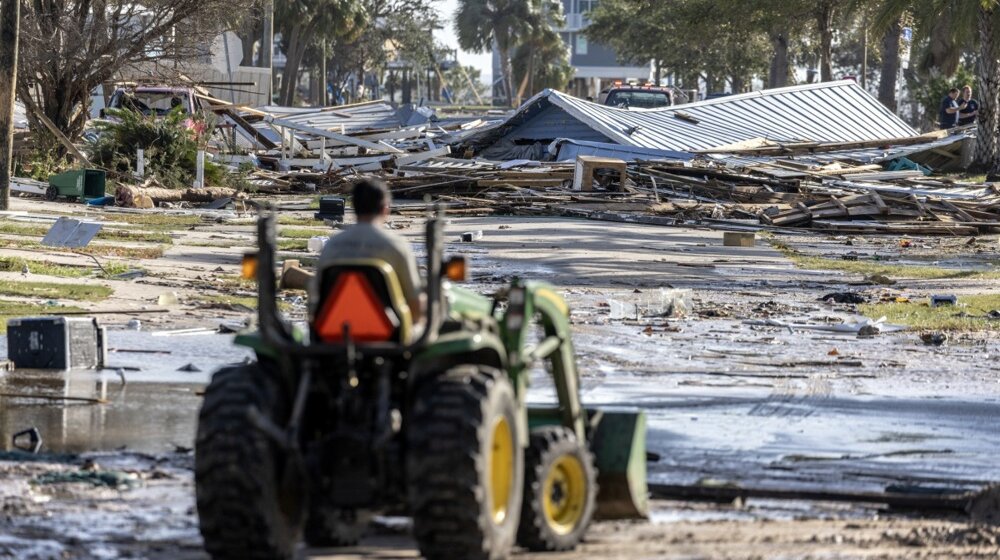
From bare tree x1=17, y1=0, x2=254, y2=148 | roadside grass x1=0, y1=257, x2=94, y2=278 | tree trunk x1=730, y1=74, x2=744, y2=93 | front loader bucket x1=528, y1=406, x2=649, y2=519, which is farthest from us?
tree trunk x1=730, y1=74, x2=744, y2=93

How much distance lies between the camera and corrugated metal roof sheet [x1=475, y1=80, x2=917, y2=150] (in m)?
38.3

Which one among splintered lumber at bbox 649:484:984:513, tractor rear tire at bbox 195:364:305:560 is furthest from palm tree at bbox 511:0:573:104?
tractor rear tire at bbox 195:364:305:560

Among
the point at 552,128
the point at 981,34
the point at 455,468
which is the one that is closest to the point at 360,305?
the point at 455,468

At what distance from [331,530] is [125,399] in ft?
13.7

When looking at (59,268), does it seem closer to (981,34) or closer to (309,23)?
(981,34)

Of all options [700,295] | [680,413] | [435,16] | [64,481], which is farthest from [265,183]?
[435,16]

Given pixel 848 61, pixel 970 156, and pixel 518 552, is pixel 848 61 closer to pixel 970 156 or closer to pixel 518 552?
pixel 970 156

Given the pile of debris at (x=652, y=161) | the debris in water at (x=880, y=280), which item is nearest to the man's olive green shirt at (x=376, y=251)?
the debris in water at (x=880, y=280)

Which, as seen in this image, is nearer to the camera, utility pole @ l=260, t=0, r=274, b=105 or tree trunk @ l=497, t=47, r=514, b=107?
utility pole @ l=260, t=0, r=274, b=105

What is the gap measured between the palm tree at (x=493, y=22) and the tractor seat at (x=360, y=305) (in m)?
88.6

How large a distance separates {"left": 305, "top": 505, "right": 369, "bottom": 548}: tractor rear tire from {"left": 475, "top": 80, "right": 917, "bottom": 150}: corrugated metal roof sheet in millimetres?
30618

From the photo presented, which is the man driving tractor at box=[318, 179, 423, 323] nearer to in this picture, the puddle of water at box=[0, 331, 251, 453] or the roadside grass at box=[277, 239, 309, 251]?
the puddle of water at box=[0, 331, 251, 453]

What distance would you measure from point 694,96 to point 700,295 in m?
40.6

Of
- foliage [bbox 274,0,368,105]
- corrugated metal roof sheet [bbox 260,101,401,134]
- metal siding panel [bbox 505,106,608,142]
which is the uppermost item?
foliage [bbox 274,0,368,105]
